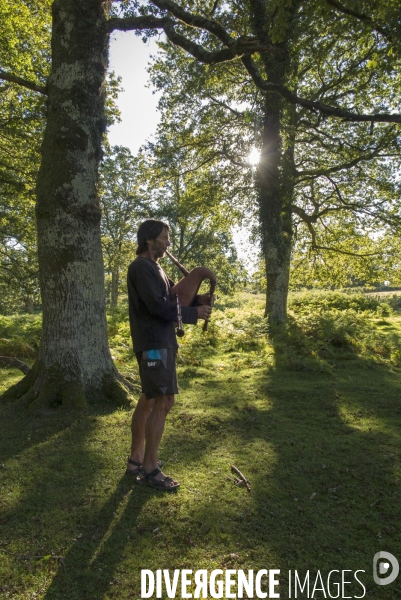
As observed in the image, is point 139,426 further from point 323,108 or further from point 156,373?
point 323,108

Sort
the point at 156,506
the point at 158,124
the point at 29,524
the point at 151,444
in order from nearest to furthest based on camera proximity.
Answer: the point at 29,524 → the point at 156,506 → the point at 151,444 → the point at 158,124

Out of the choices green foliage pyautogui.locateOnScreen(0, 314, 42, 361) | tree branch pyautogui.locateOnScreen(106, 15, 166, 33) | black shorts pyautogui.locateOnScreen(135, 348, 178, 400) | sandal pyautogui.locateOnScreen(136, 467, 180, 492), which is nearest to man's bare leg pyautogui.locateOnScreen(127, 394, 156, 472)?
sandal pyautogui.locateOnScreen(136, 467, 180, 492)

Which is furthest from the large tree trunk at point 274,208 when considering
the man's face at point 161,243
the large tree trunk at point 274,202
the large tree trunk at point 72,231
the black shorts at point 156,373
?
the black shorts at point 156,373

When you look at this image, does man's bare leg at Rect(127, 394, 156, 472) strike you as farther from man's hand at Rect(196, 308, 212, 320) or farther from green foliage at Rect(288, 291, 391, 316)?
green foliage at Rect(288, 291, 391, 316)

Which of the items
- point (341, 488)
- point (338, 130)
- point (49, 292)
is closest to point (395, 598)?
point (341, 488)

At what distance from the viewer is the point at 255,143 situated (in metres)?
14.5

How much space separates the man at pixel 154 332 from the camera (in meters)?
3.73

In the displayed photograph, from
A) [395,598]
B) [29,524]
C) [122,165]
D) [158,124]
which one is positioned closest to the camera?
[395,598]

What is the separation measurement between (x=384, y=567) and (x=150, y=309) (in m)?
2.66

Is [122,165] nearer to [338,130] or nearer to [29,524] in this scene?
[338,130]

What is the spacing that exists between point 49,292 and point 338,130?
12.9 m

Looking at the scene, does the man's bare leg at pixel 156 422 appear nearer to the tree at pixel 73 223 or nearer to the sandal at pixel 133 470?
the sandal at pixel 133 470

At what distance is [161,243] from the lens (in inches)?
157

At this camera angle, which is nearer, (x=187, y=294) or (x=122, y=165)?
(x=187, y=294)
